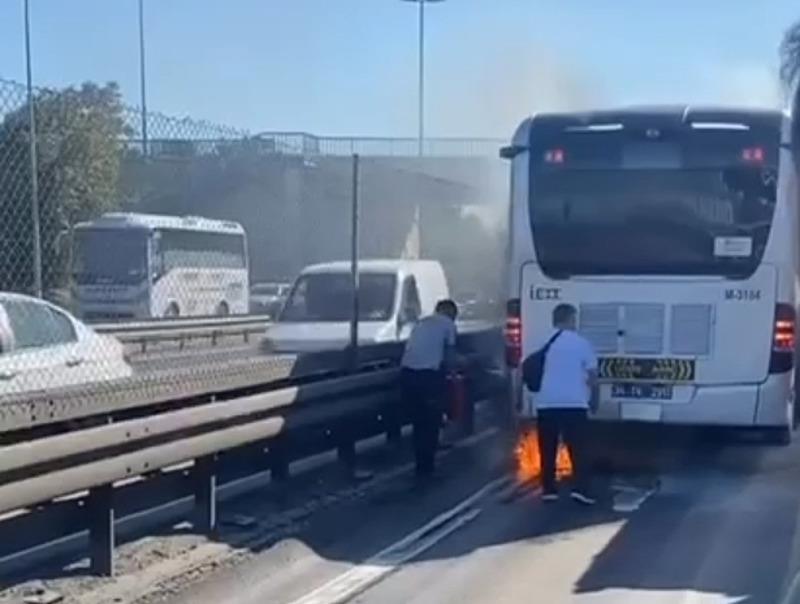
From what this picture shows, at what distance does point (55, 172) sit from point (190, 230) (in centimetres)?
2127

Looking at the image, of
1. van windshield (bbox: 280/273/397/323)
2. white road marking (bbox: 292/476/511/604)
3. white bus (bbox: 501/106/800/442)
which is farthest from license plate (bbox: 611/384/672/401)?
van windshield (bbox: 280/273/397/323)

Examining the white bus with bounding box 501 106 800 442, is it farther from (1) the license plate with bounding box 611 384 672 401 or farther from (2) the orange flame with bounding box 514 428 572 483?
(2) the orange flame with bounding box 514 428 572 483

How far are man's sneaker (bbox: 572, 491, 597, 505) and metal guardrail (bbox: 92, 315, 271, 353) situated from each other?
9739 millimetres

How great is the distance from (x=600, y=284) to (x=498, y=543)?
392 centimetres

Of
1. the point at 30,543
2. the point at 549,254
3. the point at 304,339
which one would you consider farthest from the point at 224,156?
the point at 30,543

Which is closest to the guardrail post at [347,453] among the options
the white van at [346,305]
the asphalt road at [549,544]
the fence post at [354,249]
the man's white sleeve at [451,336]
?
the asphalt road at [549,544]

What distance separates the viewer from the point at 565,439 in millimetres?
12938

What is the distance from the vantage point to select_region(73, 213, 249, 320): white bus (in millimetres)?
20781

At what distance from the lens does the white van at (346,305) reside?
19.2 metres

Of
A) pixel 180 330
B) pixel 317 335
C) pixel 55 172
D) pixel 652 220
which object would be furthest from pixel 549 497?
pixel 180 330

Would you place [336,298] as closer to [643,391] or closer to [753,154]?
[643,391]

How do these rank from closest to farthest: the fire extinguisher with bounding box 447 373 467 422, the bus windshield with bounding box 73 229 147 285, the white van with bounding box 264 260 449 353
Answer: the fire extinguisher with bounding box 447 373 467 422
the white van with bounding box 264 260 449 353
the bus windshield with bounding box 73 229 147 285

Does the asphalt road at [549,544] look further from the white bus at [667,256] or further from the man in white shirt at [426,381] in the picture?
the white bus at [667,256]

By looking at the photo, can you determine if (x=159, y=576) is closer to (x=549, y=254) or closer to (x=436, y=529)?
(x=436, y=529)
